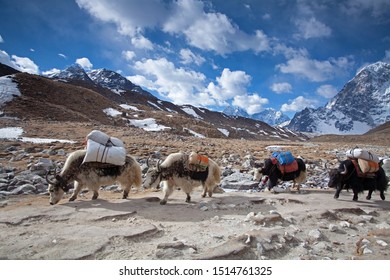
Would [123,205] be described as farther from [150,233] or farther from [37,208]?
[150,233]

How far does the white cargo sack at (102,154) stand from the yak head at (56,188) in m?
0.60

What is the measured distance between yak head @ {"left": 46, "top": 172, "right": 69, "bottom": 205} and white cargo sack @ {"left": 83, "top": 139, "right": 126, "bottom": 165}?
604 mm

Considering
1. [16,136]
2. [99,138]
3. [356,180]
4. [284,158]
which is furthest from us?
[16,136]

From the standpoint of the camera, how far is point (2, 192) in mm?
6453

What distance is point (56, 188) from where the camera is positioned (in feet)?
19.5

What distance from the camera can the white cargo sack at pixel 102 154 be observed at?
6.02 m

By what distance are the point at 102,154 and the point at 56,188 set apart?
1.10m

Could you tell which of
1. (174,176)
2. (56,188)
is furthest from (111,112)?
(174,176)

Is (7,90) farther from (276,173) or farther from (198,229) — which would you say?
(198,229)

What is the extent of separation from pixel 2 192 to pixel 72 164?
1.67 meters

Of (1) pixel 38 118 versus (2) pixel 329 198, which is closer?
(2) pixel 329 198

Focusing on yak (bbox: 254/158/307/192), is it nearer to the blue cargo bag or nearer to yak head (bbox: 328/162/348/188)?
the blue cargo bag

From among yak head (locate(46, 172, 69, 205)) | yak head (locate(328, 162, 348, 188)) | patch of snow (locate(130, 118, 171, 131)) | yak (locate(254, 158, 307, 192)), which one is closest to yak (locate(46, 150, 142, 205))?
yak head (locate(46, 172, 69, 205))
